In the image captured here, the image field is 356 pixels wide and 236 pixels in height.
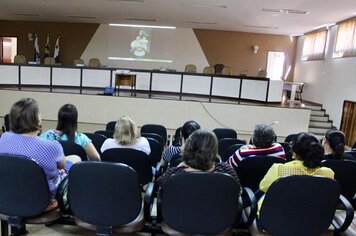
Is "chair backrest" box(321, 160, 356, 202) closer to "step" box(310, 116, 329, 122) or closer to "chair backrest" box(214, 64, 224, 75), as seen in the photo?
"step" box(310, 116, 329, 122)

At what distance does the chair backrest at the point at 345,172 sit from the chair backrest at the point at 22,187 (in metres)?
1.99

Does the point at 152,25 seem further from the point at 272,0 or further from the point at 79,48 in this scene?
the point at 272,0

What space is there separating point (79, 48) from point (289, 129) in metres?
9.48

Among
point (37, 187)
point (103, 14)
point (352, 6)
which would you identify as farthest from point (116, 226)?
point (103, 14)

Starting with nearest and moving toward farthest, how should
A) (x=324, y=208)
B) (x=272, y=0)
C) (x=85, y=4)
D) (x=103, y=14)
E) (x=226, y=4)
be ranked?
(x=324, y=208)
(x=272, y=0)
(x=226, y=4)
(x=85, y=4)
(x=103, y=14)

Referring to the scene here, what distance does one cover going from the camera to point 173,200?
173 centimetres

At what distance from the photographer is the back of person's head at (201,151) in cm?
186

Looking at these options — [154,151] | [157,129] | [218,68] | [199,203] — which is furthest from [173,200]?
[218,68]

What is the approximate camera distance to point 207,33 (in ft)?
41.8

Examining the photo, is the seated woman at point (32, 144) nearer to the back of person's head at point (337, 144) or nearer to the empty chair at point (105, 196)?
the empty chair at point (105, 196)

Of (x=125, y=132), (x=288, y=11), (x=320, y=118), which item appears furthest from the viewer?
(x=320, y=118)

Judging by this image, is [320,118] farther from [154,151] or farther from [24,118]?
[24,118]

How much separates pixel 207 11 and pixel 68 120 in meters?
6.93

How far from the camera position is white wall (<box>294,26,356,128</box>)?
805 cm
